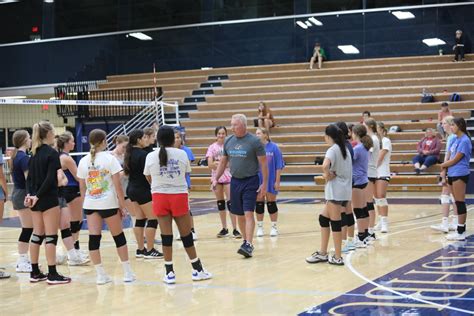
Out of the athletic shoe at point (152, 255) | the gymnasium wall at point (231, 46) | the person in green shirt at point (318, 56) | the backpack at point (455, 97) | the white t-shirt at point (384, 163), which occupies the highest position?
the gymnasium wall at point (231, 46)

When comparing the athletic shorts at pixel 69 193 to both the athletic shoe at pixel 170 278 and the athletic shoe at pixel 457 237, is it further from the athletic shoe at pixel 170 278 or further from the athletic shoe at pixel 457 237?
the athletic shoe at pixel 457 237

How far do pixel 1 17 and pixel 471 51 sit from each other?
63.3 feet

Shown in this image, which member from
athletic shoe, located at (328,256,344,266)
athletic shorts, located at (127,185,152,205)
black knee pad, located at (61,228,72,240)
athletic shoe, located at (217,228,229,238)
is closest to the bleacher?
athletic shoe, located at (217,228,229,238)

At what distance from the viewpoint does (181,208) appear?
7930mm

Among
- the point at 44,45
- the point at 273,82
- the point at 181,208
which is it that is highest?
the point at 44,45

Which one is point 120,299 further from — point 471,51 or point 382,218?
point 471,51

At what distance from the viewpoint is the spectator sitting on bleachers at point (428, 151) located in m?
19.4

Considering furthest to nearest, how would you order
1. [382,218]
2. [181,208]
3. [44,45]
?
[44,45] < [382,218] < [181,208]

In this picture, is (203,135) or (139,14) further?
(139,14)

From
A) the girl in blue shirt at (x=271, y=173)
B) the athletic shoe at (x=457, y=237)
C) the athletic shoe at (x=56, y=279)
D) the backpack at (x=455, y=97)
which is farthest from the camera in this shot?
the backpack at (x=455, y=97)

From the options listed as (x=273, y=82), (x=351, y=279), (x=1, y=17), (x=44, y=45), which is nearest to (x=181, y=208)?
(x=351, y=279)

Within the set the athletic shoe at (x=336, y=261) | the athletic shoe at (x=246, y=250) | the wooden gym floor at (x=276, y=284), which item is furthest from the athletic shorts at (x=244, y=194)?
the athletic shoe at (x=336, y=261)

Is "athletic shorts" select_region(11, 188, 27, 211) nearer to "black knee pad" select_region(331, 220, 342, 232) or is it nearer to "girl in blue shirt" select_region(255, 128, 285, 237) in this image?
"black knee pad" select_region(331, 220, 342, 232)

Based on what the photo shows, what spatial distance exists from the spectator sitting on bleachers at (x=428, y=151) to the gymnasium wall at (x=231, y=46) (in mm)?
5891
